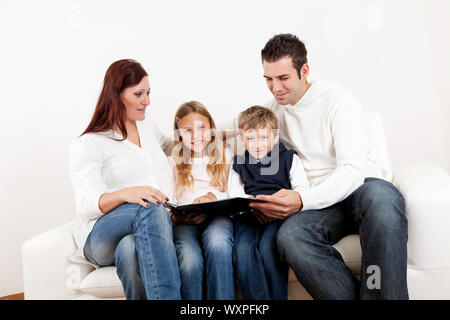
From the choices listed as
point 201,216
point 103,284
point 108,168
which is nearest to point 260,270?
point 201,216

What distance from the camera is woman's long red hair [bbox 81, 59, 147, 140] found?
1.71 meters

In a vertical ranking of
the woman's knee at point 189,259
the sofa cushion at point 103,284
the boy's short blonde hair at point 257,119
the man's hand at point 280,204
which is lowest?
the sofa cushion at point 103,284

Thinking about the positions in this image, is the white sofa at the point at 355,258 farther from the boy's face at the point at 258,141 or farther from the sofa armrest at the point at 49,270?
the boy's face at the point at 258,141

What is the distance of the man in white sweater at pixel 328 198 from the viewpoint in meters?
1.33

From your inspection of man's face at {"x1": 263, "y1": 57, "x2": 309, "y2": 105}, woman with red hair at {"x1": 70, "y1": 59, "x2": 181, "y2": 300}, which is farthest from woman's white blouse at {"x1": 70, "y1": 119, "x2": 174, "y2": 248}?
man's face at {"x1": 263, "y1": 57, "x2": 309, "y2": 105}

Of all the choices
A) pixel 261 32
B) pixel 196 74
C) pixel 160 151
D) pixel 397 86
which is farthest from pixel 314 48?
pixel 160 151

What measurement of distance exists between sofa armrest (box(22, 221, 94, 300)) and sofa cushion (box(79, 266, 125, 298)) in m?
0.07

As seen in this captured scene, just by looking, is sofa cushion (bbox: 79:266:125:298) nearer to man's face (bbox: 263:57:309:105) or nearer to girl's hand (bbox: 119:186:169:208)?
girl's hand (bbox: 119:186:169:208)

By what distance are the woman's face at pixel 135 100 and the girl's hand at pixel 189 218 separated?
46 centimetres

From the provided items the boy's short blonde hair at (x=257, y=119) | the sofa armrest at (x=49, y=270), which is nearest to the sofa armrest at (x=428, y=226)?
the boy's short blonde hair at (x=257, y=119)

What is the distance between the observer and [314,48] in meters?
2.42

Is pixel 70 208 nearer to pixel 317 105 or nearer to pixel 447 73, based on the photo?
pixel 317 105

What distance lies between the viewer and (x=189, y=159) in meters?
1.84
